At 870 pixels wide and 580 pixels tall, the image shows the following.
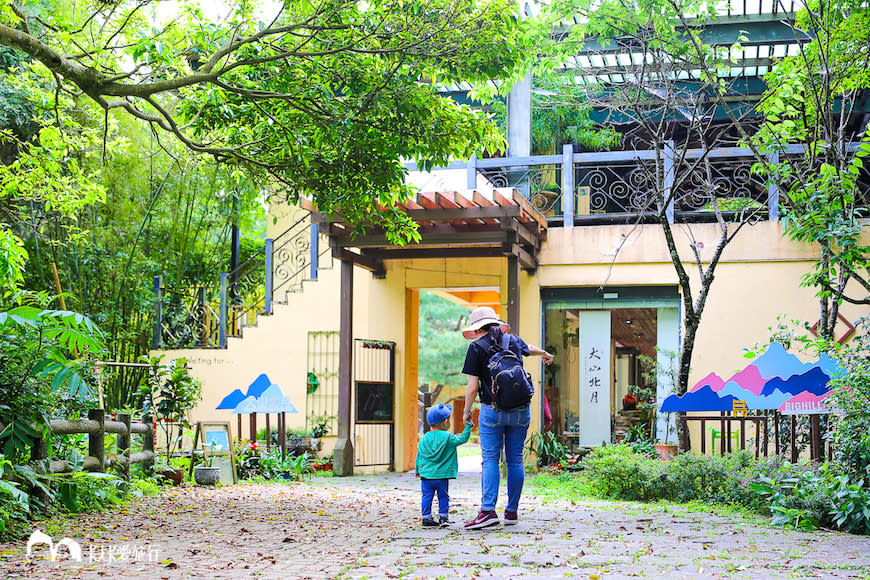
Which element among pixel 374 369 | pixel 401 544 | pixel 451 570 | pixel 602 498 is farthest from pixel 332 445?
pixel 451 570

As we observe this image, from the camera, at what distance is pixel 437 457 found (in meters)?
6.23

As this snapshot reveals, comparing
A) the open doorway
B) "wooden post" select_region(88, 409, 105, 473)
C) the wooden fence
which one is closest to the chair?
the open doorway

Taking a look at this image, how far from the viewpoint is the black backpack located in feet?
19.8

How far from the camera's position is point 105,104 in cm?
696

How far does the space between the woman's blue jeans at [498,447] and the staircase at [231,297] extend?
7873 mm

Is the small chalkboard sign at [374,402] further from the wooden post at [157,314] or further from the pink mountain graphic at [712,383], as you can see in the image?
the pink mountain graphic at [712,383]

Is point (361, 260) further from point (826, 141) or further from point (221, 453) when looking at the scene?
point (826, 141)

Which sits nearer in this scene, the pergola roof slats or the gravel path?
the gravel path

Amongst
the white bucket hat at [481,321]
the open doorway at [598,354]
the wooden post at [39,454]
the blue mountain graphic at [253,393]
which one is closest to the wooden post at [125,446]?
the wooden post at [39,454]

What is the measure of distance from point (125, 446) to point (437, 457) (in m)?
3.44

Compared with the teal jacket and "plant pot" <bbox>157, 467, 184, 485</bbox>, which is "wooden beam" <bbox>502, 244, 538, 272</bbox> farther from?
the teal jacket

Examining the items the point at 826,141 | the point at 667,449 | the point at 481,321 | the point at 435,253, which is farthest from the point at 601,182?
the point at 481,321

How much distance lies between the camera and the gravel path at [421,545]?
15.0 ft

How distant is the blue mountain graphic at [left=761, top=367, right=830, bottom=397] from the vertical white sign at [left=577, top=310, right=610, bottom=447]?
539 cm
